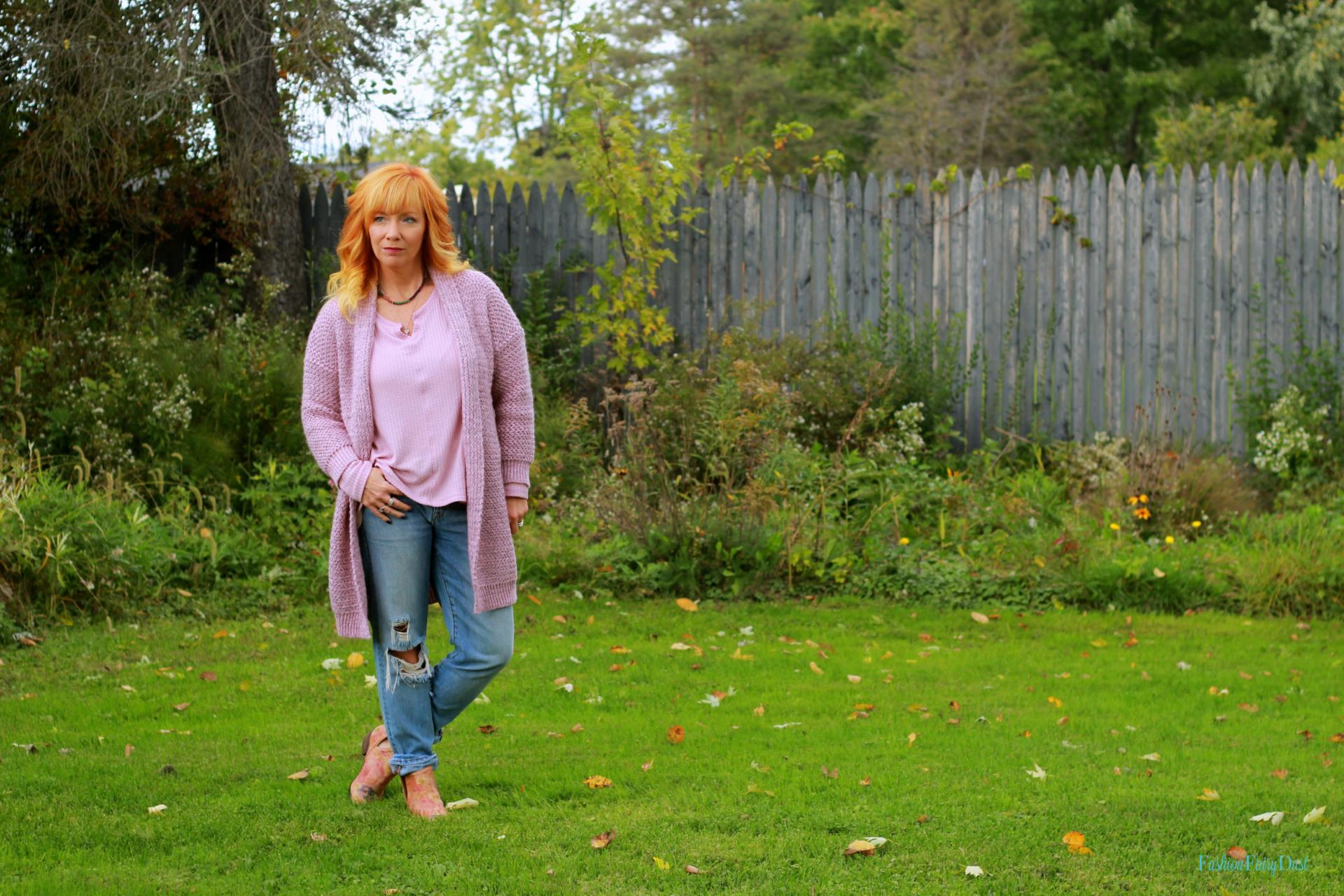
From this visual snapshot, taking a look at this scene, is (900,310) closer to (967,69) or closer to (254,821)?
(254,821)

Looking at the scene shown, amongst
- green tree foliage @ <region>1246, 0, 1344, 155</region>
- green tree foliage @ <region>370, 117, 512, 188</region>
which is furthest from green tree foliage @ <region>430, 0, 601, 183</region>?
green tree foliage @ <region>1246, 0, 1344, 155</region>

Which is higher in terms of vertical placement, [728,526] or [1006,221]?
[1006,221]

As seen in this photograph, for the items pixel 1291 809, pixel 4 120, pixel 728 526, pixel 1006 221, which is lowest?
pixel 1291 809

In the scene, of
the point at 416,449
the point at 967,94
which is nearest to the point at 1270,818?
the point at 416,449

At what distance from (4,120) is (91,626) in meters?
4.48

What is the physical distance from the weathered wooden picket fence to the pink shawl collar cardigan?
5.82 m

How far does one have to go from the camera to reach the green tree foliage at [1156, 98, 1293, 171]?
19.3m

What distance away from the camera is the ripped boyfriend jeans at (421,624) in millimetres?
3564

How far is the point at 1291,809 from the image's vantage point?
12.4ft

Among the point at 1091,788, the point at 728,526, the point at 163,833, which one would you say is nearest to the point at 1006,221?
the point at 728,526

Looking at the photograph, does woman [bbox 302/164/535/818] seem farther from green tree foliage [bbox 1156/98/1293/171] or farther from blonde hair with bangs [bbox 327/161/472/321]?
green tree foliage [bbox 1156/98/1293/171]

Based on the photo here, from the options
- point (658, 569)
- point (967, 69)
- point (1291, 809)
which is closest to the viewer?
point (1291, 809)

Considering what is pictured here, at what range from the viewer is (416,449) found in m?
3.53

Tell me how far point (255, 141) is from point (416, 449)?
6613mm
